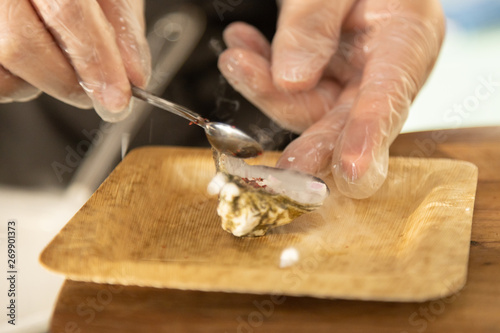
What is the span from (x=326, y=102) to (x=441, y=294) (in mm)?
799

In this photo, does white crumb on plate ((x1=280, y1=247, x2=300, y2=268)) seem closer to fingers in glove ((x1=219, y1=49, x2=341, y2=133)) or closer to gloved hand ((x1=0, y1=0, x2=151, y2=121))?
gloved hand ((x1=0, y1=0, x2=151, y2=121))

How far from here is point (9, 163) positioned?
1.65 m

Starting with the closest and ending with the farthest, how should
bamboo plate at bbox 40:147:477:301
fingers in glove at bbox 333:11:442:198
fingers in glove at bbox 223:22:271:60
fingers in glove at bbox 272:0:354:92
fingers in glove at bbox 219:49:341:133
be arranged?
1. bamboo plate at bbox 40:147:477:301
2. fingers in glove at bbox 333:11:442:198
3. fingers in glove at bbox 272:0:354:92
4. fingers in glove at bbox 219:49:341:133
5. fingers in glove at bbox 223:22:271:60

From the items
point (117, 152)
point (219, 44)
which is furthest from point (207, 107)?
point (117, 152)

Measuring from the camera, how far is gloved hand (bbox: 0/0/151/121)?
969 mm

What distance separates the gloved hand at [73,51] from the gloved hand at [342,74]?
1.06ft

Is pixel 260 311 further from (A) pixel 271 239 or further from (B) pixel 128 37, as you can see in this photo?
(B) pixel 128 37

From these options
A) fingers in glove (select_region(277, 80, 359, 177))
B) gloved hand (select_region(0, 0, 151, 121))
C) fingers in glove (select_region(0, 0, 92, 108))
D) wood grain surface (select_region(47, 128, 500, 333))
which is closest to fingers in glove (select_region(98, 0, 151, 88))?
gloved hand (select_region(0, 0, 151, 121))

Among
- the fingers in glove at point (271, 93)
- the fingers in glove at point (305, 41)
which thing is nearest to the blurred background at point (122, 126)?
the fingers in glove at point (271, 93)

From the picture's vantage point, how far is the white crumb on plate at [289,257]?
2.65ft

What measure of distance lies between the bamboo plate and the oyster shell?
0.12 feet

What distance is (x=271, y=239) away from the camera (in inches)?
36.9

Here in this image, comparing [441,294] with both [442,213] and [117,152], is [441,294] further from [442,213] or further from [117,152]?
[117,152]

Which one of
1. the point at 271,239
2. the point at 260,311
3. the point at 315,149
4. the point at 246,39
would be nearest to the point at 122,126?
the point at 246,39
